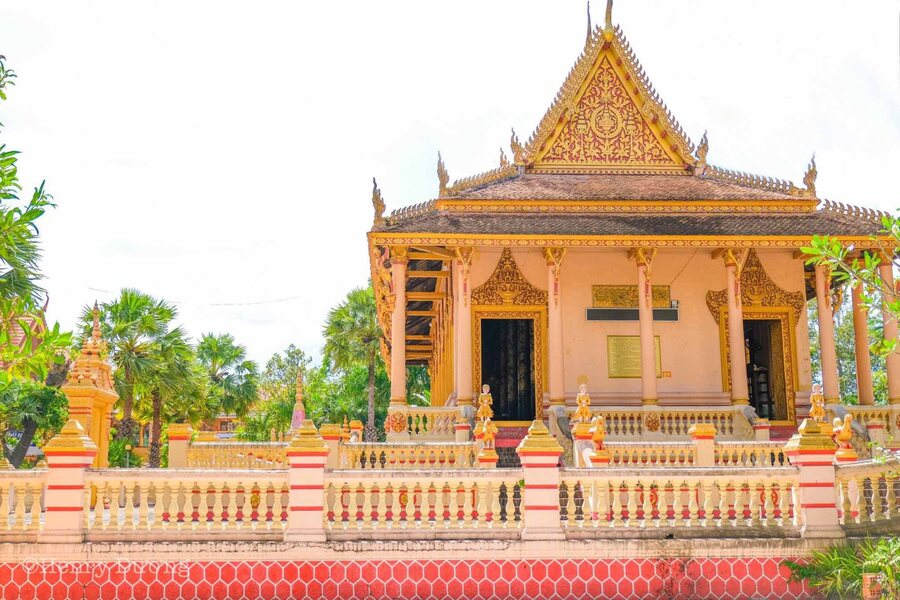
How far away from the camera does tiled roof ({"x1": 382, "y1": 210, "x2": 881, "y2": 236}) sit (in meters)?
17.2

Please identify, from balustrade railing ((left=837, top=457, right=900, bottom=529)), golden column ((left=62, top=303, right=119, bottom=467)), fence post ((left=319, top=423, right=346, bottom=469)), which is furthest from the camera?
golden column ((left=62, top=303, right=119, bottom=467))

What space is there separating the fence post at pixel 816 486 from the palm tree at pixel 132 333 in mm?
18502

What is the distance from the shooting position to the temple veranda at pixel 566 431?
886 centimetres

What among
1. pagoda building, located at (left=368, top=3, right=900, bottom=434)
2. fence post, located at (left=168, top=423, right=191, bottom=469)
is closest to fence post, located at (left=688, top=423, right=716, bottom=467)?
pagoda building, located at (left=368, top=3, right=900, bottom=434)

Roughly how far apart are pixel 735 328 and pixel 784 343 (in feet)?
6.73

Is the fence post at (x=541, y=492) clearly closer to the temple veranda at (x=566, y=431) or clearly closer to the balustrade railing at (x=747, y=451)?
the temple veranda at (x=566, y=431)

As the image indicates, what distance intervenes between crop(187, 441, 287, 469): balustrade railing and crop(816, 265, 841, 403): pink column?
1040cm

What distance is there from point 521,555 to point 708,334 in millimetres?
11133

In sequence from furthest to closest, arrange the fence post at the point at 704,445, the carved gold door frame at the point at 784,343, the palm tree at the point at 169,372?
the palm tree at the point at 169,372 → the carved gold door frame at the point at 784,343 → the fence post at the point at 704,445

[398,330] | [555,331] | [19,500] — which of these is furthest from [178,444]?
[555,331]

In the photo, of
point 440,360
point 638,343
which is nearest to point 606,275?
point 638,343

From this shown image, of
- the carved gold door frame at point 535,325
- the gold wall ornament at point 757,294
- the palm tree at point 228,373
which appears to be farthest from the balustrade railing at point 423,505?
the palm tree at point 228,373

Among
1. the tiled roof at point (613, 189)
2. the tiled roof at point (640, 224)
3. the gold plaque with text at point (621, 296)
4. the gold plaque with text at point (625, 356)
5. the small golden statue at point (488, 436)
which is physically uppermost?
the tiled roof at point (613, 189)

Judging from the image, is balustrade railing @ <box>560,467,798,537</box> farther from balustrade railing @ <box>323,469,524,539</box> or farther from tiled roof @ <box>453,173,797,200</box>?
tiled roof @ <box>453,173,797,200</box>
